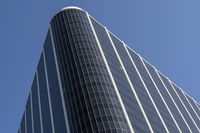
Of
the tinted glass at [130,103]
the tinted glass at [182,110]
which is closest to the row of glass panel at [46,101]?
the tinted glass at [130,103]

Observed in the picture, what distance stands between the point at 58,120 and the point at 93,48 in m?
24.9

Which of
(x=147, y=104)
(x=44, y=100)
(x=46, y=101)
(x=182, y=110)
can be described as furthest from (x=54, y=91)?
(x=182, y=110)

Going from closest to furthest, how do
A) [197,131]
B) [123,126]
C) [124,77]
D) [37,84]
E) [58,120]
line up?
[123,126], [58,120], [124,77], [197,131], [37,84]

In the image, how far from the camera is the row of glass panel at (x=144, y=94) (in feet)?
431

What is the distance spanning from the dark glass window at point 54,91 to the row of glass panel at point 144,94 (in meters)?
18.8

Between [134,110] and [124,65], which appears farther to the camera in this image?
[124,65]

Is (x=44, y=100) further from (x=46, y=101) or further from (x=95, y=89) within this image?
(x=95, y=89)

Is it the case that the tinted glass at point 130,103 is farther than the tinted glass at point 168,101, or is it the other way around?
the tinted glass at point 168,101

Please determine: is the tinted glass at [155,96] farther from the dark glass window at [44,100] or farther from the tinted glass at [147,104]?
the dark glass window at [44,100]

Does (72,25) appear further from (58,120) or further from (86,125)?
(86,125)

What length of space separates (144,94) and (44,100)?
38.4 m

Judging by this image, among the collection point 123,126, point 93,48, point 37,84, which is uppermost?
point 37,84

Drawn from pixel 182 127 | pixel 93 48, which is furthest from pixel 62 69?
pixel 182 127

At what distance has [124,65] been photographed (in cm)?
15550
